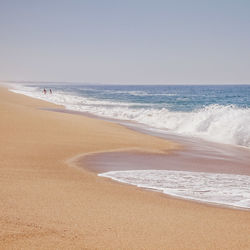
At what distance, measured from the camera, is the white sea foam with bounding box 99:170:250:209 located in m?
6.61

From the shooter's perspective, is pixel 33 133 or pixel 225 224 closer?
pixel 225 224

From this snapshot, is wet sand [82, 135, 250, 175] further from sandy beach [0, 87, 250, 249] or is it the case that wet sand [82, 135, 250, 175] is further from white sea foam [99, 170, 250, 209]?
sandy beach [0, 87, 250, 249]

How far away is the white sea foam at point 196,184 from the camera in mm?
6605

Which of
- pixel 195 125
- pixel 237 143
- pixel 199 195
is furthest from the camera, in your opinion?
pixel 195 125

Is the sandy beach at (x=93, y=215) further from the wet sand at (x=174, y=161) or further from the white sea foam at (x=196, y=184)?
the wet sand at (x=174, y=161)

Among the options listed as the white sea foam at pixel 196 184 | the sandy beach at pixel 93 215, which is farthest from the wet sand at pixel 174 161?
the sandy beach at pixel 93 215

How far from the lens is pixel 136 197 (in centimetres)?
623

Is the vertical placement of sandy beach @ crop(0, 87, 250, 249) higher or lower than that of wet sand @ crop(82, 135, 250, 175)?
higher

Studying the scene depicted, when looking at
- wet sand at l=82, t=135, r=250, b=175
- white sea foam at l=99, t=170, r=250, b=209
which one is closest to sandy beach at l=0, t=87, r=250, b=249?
white sea foam at l=99, t=170, r=250, b=209

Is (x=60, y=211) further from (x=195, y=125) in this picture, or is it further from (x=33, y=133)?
(x=195, y=125)

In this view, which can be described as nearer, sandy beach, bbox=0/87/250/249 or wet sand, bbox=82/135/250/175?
sandy beach, bbox=0/87/250/249

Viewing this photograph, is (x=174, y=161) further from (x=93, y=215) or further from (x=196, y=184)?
(x=93, y=215)

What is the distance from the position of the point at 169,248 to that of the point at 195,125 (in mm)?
17249

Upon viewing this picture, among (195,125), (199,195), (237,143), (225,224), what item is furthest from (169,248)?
(195,125)
